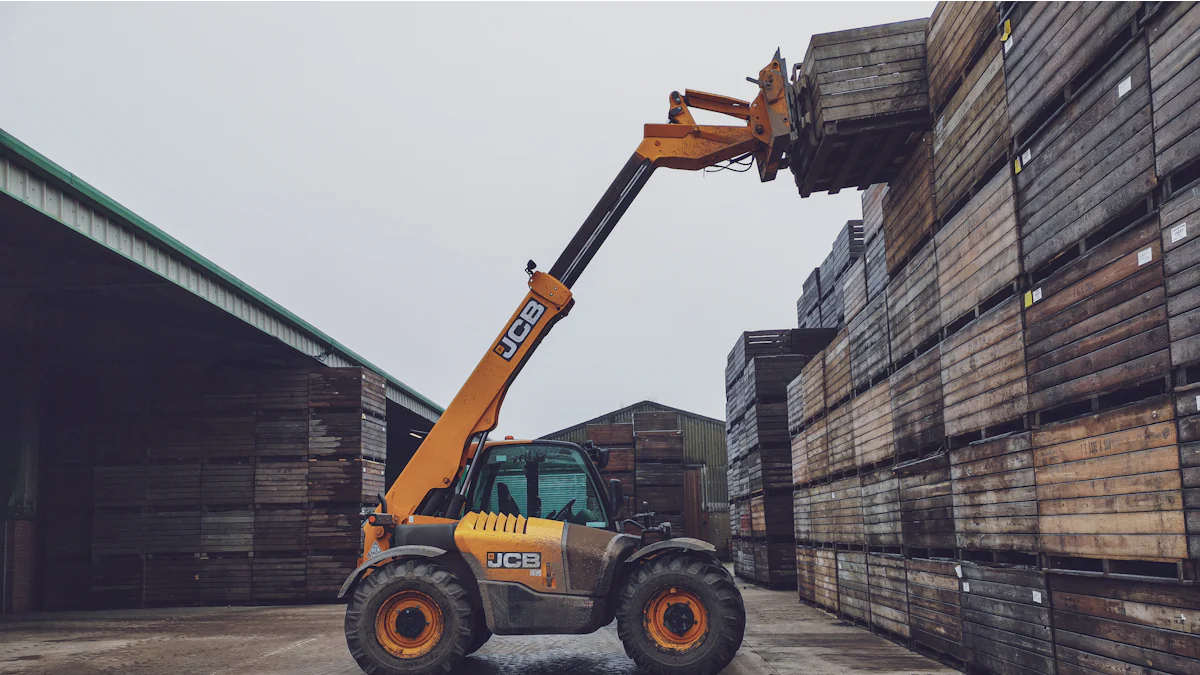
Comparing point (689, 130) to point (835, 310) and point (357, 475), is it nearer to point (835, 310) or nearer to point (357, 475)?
point (835, 310)

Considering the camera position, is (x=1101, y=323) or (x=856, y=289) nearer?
(x=1101, y=323)

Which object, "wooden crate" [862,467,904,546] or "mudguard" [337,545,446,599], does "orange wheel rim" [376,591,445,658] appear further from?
"wooden crate" [862,467,904,546]

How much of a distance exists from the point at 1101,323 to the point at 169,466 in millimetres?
15247

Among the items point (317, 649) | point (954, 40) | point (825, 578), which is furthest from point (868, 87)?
point (317, 649)

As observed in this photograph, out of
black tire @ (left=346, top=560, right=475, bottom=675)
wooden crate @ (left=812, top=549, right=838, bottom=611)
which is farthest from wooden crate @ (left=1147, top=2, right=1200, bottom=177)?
wooden crate @ (left=812, top=549, right=838, bottom=611)

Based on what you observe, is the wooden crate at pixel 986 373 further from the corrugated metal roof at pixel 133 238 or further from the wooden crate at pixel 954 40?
the corrugated metal roof at pixel 133 238

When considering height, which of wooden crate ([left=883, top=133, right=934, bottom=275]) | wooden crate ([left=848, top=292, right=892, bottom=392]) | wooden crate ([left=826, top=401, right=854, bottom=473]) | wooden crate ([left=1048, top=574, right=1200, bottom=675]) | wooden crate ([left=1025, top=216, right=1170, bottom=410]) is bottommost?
wooden crate ([left=1048, top=574, right=1200, bottom=675])

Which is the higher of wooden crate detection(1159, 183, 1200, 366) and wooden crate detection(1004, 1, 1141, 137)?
wooden crate detection(1004, 1, 1141, 137)

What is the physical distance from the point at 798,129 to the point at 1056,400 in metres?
3.72

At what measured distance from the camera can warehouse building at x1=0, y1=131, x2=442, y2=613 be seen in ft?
50.9

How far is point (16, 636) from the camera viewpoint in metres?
11.2

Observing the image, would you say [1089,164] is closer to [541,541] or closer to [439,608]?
[541,541]

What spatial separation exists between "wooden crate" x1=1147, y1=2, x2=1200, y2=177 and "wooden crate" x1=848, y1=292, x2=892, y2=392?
4.36 meters

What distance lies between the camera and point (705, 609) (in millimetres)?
6875
